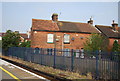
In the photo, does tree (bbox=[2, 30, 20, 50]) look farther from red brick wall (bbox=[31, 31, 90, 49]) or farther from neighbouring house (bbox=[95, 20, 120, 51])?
neighbouring house (bbox=[95, 20, 120, 51])

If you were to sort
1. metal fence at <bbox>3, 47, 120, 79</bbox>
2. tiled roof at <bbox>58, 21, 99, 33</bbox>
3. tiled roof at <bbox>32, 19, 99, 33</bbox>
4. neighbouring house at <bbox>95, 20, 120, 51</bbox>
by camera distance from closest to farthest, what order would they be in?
metal fence at <bbox>3, 47, 120, 79</bbox> → tiled roof at <bbox>32, 19, 99, 33</bbox> → tiled roof at <bbox>58, 21, 99, 33</bbox> → neighbouring house at <bbox>95, 20, 120, 51</bbox>

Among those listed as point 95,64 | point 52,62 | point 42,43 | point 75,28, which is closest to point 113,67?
point 95,64

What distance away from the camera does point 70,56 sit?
11148 millimetres

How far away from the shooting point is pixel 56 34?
30.2 meters

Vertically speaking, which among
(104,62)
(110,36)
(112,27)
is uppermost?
(112,27)

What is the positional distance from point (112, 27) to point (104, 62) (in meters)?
31.2

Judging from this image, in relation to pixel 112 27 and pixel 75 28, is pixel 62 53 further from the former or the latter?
pixel 112 27

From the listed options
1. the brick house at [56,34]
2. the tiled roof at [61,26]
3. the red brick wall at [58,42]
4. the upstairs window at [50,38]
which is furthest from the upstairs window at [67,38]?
the upstairs window at [50,38]

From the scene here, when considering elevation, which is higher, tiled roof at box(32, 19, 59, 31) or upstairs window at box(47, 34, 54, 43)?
tiled roof at box(32, 19, 59, 31)

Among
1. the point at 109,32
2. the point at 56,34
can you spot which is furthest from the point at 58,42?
the point at 109,32

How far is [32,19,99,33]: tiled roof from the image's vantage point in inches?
1188

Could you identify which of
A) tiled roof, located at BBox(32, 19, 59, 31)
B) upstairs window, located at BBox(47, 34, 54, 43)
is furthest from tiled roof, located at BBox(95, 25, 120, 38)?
upstairs window, located at BBox(47, 34, 54, 43)

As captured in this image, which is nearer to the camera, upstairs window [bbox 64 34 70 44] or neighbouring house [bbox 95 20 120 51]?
upstairs window [bbox 64 34 70 44]

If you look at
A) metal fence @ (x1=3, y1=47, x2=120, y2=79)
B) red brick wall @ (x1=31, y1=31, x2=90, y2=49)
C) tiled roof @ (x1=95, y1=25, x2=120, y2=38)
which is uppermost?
tiled roof @ (x1=95, y1=25, x2=120, y2=38)
